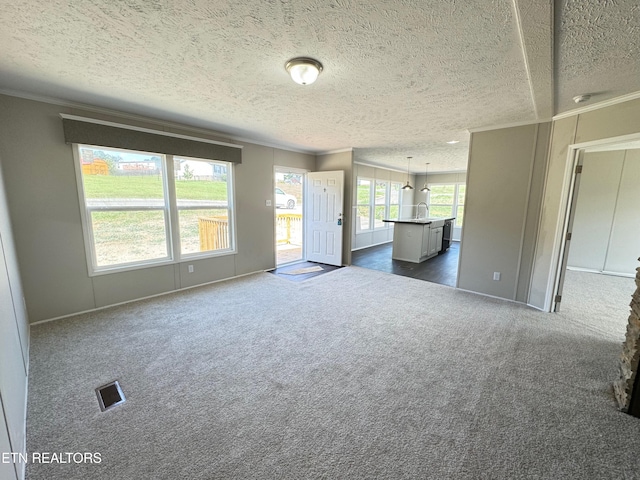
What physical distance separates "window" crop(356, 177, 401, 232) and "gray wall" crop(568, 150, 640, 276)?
4375 millimetres

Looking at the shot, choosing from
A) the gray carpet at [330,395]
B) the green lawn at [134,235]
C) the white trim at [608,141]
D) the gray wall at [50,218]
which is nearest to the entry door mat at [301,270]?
the gray carpet at [330,395]

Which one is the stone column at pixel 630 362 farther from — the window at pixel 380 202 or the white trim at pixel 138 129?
the window at pixel 380 202

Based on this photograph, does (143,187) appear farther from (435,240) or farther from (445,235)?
(445,235)

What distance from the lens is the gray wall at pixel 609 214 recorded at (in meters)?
4.68

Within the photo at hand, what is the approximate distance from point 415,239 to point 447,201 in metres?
4.03

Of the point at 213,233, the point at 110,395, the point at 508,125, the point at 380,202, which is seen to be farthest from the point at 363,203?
the point at 110,395

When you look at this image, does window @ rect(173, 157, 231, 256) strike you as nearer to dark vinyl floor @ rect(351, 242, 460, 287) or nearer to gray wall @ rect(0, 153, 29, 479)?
gray wall @ rect(0, 153, 29, 479)

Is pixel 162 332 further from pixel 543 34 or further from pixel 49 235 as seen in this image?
pixel 543 34

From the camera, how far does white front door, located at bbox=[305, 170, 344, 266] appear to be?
5.35 meters

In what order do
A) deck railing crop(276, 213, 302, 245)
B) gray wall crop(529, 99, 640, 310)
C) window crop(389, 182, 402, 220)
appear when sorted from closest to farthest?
gray wall crop(529, 99, 640, 310) → deck railing crop(276, 213, 302, 245) → window crop(389, 182, 402, 220)

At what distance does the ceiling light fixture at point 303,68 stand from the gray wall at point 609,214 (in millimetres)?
5893

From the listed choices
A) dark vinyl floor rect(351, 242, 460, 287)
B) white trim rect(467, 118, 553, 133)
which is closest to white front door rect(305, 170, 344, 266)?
dark vinyl floor rect(351, 242, 460, 287)

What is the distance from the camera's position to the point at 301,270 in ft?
17.0

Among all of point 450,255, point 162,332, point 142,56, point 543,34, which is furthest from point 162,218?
point 450,255
